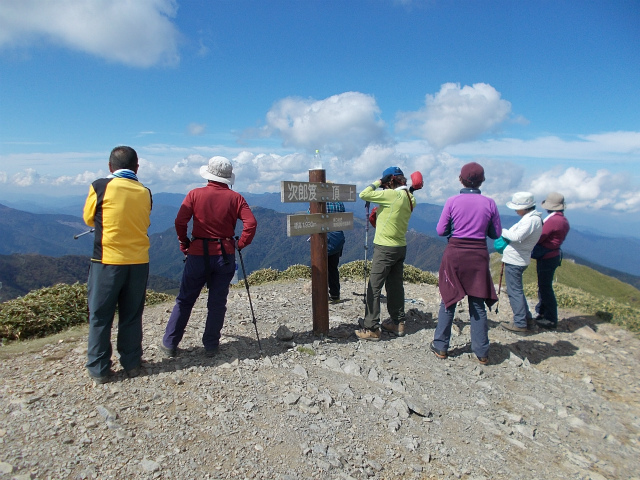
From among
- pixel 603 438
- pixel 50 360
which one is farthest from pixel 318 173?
pixel 603 438

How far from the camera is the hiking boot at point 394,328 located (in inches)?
293

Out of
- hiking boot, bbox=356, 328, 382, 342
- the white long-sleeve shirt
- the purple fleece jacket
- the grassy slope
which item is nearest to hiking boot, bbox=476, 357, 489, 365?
hiking boot, bbox=356, 328, 382, 342

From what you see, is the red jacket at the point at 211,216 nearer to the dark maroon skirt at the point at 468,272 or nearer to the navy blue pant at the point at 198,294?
the navy blue pant at the point at 198,294

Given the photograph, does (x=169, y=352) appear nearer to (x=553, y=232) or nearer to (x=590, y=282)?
(x=553, y=232)

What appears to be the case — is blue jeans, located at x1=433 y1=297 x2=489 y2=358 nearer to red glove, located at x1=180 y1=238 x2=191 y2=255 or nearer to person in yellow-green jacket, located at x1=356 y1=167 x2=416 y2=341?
person in yellow-green jacket, located at x1=356 y1=167 x2=416 y2=341

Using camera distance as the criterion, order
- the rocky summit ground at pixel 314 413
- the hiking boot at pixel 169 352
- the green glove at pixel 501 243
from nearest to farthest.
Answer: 1. the rocky summit ground at pixel 314 413
2. the hiking boot at pixel 169 352
3. the green glove at pixel 501 243

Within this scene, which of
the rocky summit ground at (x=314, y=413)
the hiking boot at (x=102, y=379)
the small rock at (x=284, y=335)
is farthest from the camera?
the small rock at (x=284, y=335)

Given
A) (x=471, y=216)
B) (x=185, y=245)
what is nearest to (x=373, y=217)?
(x=471, y=216)

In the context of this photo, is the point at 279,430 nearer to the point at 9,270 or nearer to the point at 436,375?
the point at 436,375

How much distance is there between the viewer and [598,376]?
22.4 feet

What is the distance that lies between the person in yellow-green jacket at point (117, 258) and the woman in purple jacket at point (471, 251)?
14.9 feet

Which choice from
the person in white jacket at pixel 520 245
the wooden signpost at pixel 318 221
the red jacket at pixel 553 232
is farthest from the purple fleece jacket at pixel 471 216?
the red jacket at pixel 553 232

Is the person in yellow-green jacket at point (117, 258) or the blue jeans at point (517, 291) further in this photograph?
the blue jeans at point (517, 291)

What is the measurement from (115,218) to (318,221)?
3163mm
